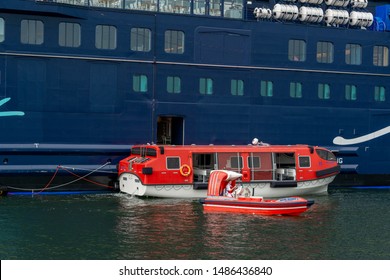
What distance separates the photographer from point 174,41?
99.5 feet

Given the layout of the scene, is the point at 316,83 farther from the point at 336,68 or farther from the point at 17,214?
the point at 17,214

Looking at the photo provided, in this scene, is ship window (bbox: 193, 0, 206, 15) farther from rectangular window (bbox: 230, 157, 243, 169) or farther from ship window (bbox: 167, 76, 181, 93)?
rectangular window (bbox: 230, 157, 243, 169)

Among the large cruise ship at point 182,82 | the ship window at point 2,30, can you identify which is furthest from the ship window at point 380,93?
the ship window at point 2,30

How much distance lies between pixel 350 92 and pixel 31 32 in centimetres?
1478

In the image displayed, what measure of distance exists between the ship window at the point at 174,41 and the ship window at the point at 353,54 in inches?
323

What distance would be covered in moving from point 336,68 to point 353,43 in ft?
5.26

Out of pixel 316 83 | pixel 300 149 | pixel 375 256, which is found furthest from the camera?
pixel 316 83

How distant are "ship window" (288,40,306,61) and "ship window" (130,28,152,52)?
6594 mm

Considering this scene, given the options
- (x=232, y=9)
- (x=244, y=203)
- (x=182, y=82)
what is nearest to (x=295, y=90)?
(x=232, y=9)

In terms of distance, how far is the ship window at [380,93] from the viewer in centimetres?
3419

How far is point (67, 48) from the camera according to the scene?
93.5ft

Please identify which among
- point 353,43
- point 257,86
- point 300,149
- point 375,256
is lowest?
point 375,256

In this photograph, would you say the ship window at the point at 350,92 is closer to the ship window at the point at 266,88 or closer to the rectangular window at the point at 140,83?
the ship window at the point at 266,88
